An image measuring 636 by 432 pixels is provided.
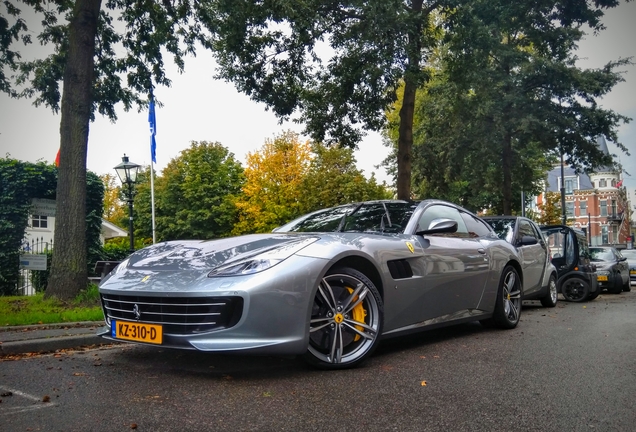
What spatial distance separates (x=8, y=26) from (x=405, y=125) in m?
9.44

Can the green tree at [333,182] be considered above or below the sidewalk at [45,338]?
above

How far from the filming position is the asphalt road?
10.3 feet

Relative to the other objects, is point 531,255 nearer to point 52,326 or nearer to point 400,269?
point 400,269

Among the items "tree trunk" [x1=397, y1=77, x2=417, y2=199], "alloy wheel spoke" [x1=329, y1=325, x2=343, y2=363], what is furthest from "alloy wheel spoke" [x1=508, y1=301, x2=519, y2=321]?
"tree trunk" [x1=397, y1=77, x2=417, y2=199]

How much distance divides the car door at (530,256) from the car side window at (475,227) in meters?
2.72

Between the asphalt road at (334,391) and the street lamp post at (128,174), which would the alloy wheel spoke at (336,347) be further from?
the street lamp post at (128,174)

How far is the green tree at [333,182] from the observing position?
44781mm

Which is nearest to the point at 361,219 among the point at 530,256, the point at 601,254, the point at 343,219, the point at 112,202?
the point at 343,219

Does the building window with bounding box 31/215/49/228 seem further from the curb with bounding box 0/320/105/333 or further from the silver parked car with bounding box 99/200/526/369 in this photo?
the silver parked car with bounding box 99/200/526/369

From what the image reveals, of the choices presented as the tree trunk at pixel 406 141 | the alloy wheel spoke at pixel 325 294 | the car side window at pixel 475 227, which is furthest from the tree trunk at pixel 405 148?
the alloy wheel spoke at pixel 325 294

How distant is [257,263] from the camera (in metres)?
4.13

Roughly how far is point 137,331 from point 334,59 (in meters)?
12.6

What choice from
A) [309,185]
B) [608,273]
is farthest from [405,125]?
[309,185]

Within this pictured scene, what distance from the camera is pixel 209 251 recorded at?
459 cm
